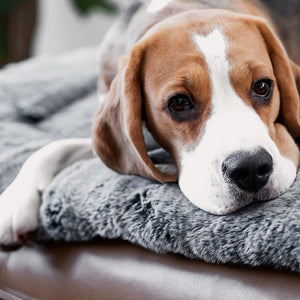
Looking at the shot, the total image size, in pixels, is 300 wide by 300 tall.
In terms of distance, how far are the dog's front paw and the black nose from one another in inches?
24.2

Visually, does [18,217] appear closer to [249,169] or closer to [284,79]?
[249,169]

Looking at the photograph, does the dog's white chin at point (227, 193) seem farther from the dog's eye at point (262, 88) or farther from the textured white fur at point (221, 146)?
the dog's eye at point (262, 88)

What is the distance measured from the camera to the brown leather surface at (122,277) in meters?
1.14

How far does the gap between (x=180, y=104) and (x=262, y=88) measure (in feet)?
0.80

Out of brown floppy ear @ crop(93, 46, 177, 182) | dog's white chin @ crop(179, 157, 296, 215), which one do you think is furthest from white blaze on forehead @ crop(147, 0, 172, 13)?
dog's white chin @ crop(179, 157, 296, 215)

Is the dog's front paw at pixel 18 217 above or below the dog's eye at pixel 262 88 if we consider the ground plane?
below

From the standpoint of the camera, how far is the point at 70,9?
5.55 m

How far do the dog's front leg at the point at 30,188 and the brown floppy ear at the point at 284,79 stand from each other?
739 millimetres

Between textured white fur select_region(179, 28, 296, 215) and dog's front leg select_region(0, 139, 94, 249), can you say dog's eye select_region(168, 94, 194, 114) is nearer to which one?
textured white fur select_region(179, 28, 296, 215)

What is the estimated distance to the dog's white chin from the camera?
125cm

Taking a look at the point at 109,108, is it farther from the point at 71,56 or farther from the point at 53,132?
the point at 71,56

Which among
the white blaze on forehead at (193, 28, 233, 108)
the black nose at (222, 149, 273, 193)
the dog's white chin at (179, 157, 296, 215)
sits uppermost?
the white blaze on forehead at (193, 28, 233, 108)

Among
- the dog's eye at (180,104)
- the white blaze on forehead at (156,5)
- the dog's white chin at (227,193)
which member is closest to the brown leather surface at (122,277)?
the dog's white chin at (227,193)

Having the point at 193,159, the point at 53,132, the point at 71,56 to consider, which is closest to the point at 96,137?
the point at 193,159
